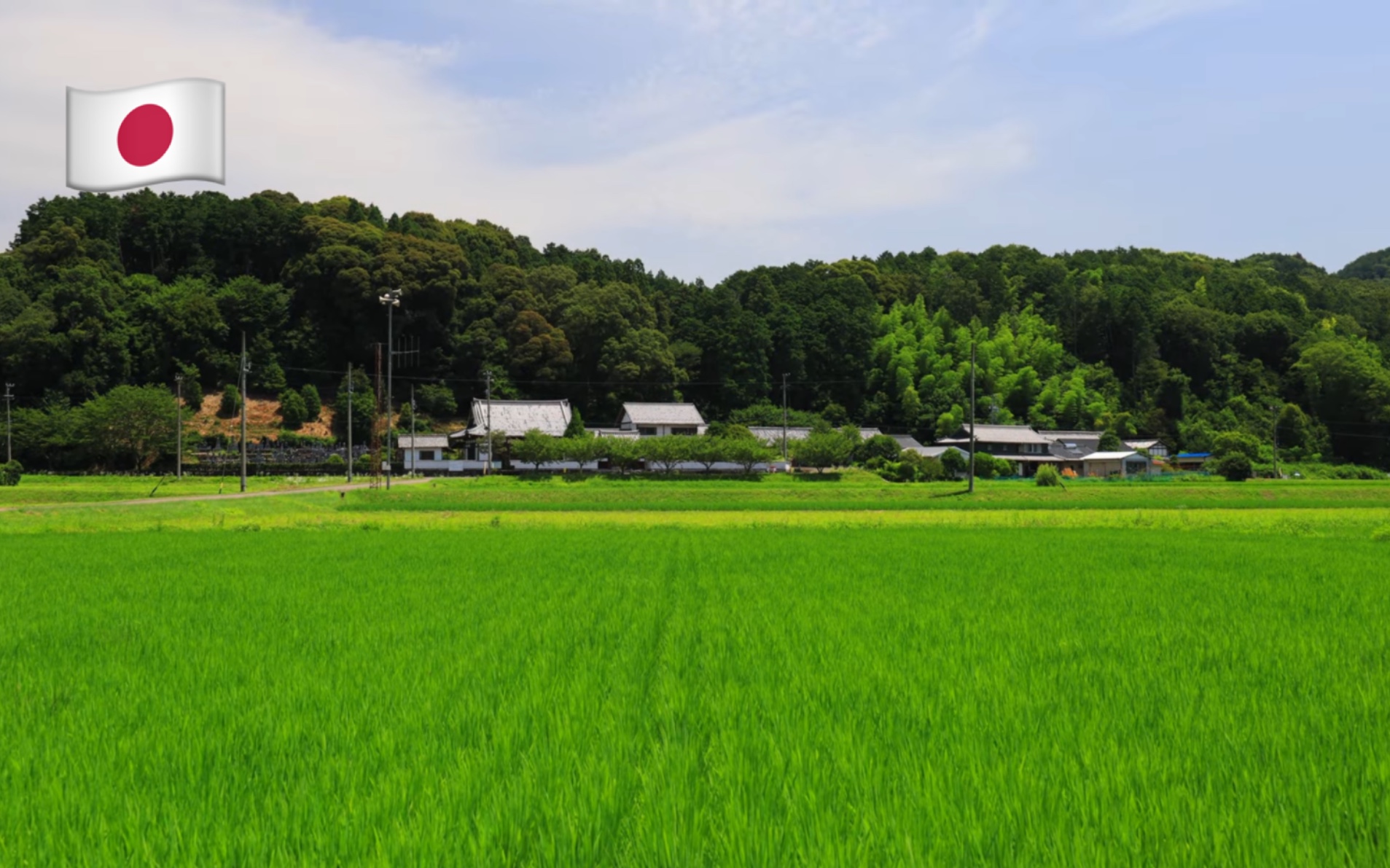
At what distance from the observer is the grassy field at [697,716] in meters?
3.31

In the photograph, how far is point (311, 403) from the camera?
65.4m

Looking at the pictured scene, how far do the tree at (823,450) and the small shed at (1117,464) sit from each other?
23.0m

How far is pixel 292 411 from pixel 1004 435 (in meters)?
58.0

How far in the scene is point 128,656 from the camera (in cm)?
673

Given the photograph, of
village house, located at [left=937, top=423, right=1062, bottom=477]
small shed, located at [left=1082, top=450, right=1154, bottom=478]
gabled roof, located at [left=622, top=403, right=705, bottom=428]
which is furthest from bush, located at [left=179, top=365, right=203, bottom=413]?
small shed, located at [left=1082, top=450, right=1154, bottom=478]

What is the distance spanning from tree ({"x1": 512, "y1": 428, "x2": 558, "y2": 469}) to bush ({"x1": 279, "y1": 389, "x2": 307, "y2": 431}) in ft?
68.4

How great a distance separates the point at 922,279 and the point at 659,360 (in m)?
39.4

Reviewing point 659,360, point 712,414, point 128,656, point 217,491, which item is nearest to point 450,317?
point 659,360

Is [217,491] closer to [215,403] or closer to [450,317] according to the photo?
[215,403]

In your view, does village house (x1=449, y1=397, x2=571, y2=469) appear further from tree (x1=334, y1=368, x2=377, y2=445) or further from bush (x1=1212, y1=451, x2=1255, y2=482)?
bush (x1=1212, y1=451, x2=1255, y2=482)

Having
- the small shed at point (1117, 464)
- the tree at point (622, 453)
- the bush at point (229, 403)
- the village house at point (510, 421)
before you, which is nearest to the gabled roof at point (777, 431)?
the tree at point (622, 453)

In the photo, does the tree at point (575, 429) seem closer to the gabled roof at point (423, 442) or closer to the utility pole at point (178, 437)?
the gabled roof at point (423, 442)

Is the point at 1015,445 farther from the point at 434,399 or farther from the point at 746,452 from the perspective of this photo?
the point at 434,399

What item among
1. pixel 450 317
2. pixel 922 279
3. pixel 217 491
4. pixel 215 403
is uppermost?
pixel 922 279
